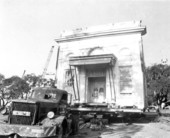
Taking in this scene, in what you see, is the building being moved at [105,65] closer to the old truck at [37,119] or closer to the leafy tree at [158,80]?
the old truck at [37,119]

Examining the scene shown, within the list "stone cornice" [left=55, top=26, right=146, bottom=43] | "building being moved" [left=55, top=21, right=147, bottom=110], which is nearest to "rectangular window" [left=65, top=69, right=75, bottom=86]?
"building being moved" [left=55, top=21, right=147, bottom=110]

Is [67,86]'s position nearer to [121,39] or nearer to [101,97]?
[101,97]

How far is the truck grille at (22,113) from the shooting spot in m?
8.03

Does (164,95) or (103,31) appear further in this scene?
(164,95)

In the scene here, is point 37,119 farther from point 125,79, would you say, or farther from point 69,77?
point 69,77

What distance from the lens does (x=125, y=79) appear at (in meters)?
19.0

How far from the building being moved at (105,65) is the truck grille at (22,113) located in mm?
10403

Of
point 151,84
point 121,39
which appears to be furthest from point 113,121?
point 151,84

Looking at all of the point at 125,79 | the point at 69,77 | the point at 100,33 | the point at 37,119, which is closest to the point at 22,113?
the point at 37,119

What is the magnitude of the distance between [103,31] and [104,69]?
4182 millimetres

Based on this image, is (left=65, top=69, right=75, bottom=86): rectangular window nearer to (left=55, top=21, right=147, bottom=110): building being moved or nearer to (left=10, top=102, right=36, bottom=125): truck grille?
(left=55, top=21, right=147, bottom=110): building being moved

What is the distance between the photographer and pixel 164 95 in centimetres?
3706

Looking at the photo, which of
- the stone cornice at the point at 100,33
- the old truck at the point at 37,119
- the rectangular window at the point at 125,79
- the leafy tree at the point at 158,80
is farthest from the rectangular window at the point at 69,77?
the leafy tree at the point at 158,80

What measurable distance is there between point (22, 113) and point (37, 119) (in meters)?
0.69
